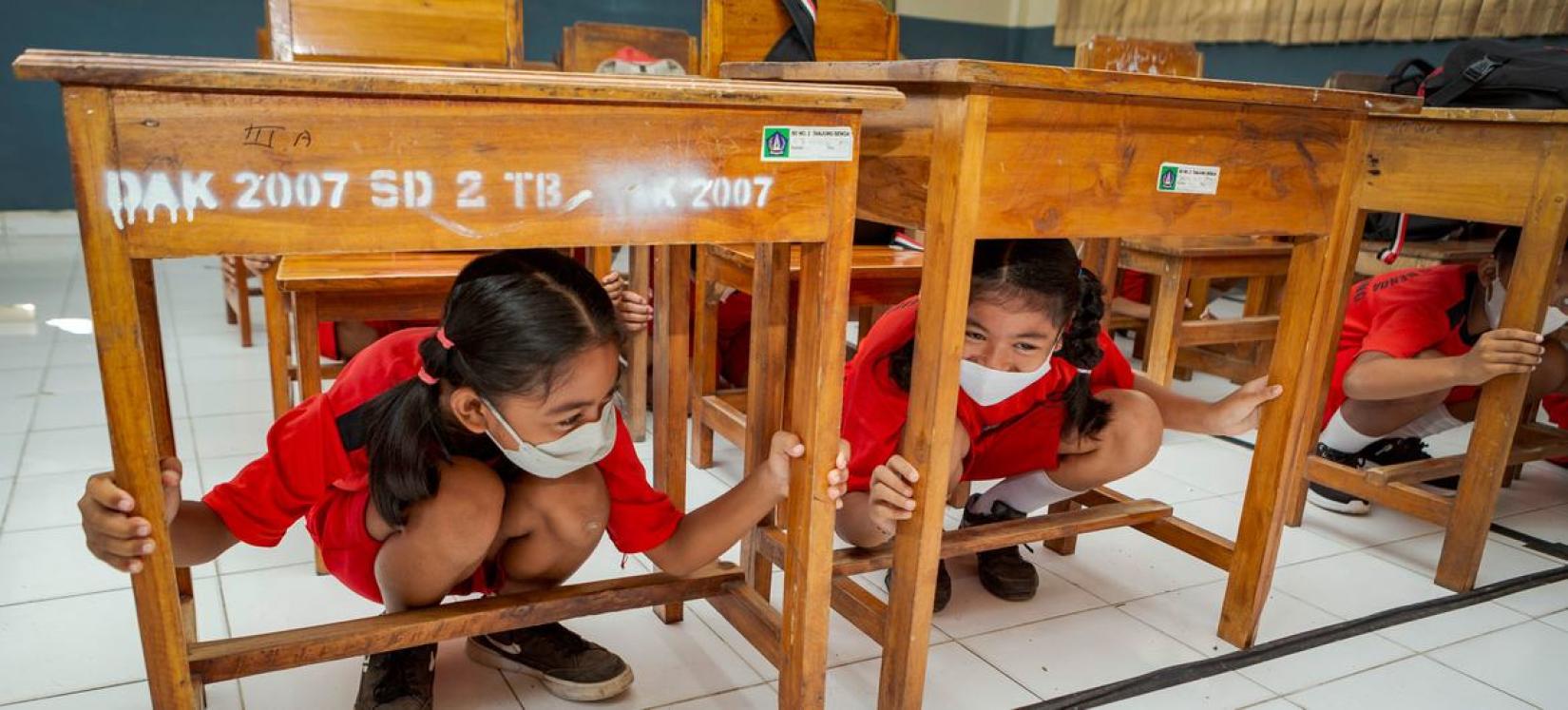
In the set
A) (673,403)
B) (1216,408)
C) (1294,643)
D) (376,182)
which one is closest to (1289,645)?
(1294,643)

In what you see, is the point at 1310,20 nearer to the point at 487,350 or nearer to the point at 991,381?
the point at 991,381

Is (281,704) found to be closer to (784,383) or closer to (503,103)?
(784,383)

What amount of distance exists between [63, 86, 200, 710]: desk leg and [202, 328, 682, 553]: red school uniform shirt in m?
0.18

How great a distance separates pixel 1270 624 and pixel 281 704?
1559 millimetres

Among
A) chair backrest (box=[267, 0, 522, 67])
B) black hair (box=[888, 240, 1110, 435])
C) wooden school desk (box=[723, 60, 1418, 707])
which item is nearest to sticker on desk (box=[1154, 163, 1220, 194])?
wooden school desk (box=[723, 60, 1418, 707])

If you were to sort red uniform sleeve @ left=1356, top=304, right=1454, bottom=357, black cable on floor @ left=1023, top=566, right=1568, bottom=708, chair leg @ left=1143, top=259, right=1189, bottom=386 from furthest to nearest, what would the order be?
chair leg @ left=1143, top=259, right=1189, bottom=386 → red uniform sleeve @ left=1356, top=304, right=1454, bottom=357 → black cable on floor @ left=1023, top=566, right=1568, bottom=708

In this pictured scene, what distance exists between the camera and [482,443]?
1316mm

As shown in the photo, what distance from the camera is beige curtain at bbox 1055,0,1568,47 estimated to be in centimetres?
412

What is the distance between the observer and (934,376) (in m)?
1.21

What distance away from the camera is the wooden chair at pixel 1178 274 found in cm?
275

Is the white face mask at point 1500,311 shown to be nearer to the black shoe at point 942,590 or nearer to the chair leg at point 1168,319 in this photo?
the chair leg at point 1168,319

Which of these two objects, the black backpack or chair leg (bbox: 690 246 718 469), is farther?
chair leg (bbox: 690 246 718 469)

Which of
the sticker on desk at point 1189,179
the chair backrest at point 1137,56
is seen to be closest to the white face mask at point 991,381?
the sticker on desk at point 1189,179

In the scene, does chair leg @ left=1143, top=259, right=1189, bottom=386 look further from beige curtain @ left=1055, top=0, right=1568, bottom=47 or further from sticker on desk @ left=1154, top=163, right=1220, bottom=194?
beige curtain @ left=1055, top=0, right=1568, bottom=47
